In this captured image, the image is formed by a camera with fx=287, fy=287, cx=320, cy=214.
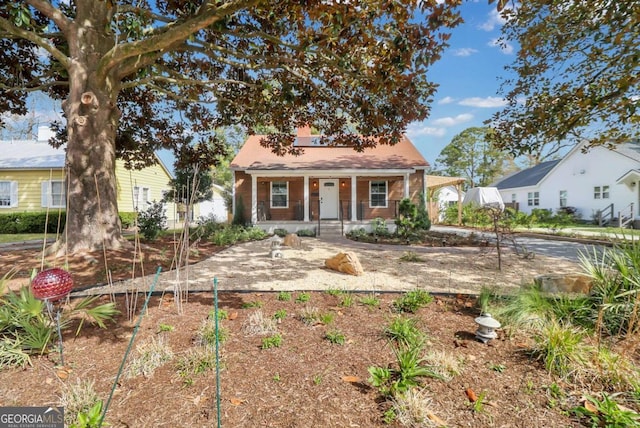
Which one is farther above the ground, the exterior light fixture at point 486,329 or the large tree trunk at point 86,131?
the large tree trunk at point 86,131

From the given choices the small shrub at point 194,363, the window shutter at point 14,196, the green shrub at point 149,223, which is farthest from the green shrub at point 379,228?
the window shutter at point 14,196

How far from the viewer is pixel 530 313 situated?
111 inches

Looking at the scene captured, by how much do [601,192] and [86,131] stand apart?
27.2 metres

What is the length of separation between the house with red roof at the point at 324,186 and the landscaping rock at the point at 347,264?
7.62 meters

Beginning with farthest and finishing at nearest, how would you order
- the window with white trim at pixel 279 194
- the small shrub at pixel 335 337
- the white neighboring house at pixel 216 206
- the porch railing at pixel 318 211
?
the white neighboring house at pixel 216 206 < the window with white trim at pixel 279 194 < the porch railing at pixel 318 211 < the small shrub at pixel 335 337

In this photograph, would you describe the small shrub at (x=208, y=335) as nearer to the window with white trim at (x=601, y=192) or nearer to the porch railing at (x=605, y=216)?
the porch railing at (x=605, y=216)

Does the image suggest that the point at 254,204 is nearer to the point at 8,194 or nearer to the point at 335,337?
the point at 335,337

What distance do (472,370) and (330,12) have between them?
4.51 m

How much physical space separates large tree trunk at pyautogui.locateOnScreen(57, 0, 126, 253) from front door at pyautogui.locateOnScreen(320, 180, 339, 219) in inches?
401

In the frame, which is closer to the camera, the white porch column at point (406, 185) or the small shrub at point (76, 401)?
the small shrub at point (76, 401)

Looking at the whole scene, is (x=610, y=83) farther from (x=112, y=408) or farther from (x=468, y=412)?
(x=112, y=408)

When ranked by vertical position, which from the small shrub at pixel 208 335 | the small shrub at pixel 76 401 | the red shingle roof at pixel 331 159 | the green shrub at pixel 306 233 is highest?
the red shingle roof at pixel 331 159

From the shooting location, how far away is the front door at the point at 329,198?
15234mm

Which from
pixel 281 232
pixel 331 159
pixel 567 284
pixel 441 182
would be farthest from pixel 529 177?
pixel 567 284
